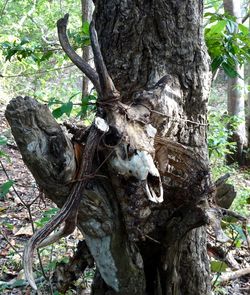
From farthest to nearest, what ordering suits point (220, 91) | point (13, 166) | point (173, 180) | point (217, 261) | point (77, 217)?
point (220, 91) < point (13, 166) < point (217, 261) < point (173, 180) < point (77, 217)

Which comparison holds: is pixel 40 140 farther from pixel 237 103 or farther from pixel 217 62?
pixel 237 103

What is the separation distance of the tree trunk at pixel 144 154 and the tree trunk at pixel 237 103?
4.18 metres

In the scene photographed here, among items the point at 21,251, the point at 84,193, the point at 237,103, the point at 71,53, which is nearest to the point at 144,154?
the point at 84,193

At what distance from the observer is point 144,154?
4.19ft

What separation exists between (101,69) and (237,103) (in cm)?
561

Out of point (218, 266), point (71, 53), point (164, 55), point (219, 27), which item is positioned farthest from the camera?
point (218, 266)

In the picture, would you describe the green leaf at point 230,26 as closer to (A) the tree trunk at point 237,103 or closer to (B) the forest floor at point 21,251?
(B) the forest floor at point 21,251

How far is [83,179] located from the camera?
1.30 metres

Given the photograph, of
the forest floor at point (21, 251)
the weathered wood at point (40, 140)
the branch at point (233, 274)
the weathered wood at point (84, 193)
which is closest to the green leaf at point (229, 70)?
the forest floor at point (21, 251)

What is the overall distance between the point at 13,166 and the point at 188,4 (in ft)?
11.5

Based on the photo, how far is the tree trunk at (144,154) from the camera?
50.4 inches

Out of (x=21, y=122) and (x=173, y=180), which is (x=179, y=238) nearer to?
(x=173, y=180)

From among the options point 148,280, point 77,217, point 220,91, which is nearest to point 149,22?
point 77,217

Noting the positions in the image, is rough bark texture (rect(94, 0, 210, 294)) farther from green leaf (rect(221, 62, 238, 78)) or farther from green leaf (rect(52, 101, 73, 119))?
green leaf (rect(221, 62, 238, 78))
